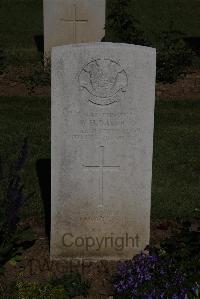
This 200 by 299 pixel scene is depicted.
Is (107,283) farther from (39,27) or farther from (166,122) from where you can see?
(39,27)

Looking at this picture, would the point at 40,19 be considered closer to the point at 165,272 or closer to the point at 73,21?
the point at 73,21

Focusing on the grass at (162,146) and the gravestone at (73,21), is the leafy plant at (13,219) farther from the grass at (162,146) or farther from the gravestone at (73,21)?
the gravestone at (73,21)

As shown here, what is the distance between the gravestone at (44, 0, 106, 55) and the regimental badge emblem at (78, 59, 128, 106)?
679cm

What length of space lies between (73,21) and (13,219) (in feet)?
23.8

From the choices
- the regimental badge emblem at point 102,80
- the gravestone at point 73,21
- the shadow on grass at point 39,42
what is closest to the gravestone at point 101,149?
the regimental badge emblem at point 102,80

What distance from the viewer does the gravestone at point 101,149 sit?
4949mm

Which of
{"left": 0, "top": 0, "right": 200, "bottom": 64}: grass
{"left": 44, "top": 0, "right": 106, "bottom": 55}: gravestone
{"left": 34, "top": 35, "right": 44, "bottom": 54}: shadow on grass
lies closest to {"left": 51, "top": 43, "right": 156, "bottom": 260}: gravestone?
{"left": 44, "top": 0, "right": 106, "bottom": 55}: gravestone

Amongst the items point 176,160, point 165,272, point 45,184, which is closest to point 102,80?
point 165,272

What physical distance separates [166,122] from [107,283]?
15.1ft

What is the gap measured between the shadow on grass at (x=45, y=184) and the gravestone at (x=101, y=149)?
66 centimetres

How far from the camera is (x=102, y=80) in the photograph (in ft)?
16.3

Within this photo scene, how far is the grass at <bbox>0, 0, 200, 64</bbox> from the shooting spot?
15.8m

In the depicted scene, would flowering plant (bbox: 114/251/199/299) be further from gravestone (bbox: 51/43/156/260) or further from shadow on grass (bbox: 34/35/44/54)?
shadow on grass (bbox: 34/35/44/54)

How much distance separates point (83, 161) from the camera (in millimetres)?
5156
